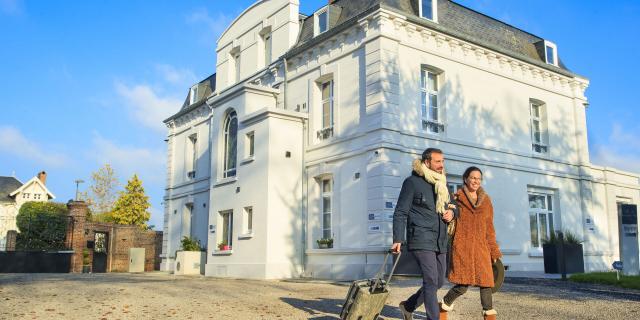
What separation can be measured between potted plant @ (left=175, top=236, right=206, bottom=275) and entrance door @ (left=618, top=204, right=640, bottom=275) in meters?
13.8

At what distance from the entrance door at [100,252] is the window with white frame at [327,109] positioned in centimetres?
1649

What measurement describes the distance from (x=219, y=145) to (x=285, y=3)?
5653 millimetres

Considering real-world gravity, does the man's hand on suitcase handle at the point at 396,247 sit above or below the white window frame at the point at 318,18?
below

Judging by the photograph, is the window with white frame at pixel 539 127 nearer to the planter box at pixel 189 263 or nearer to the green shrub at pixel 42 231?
the planter box at pixel 189 263

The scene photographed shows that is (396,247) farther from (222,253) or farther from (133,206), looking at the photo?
(133,206)

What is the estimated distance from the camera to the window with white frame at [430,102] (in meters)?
16.7

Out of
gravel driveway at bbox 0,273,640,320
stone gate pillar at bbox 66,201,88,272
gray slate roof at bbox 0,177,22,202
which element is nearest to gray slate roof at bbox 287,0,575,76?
gravel driveway at bbox 0,273,640,320

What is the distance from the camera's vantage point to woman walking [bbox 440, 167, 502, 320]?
5.50m

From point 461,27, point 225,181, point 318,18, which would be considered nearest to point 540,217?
point 461,27

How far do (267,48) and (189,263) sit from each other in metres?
8.57

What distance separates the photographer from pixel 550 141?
20125 mm

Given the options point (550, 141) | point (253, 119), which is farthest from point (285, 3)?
point (550, 141)

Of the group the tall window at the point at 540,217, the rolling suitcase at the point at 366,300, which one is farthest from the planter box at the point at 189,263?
the rolling suitcase at the point at 366,300

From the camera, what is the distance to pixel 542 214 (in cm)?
1936
